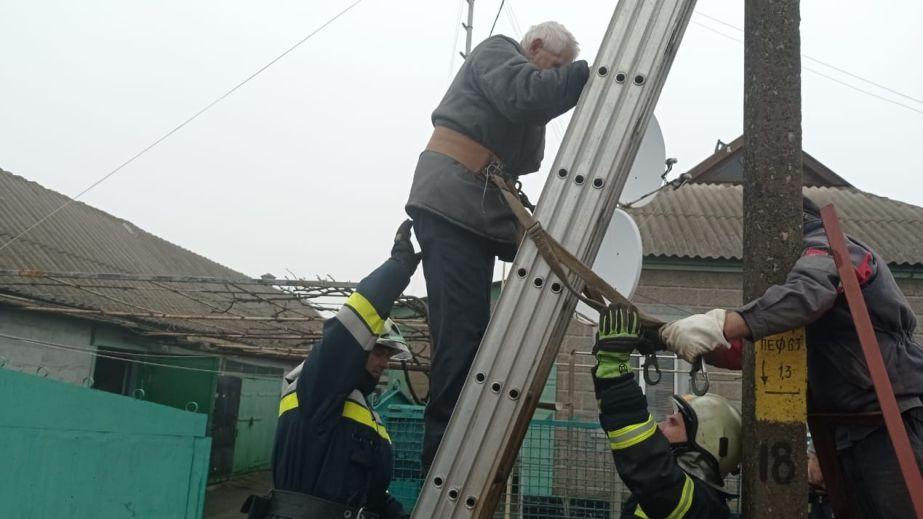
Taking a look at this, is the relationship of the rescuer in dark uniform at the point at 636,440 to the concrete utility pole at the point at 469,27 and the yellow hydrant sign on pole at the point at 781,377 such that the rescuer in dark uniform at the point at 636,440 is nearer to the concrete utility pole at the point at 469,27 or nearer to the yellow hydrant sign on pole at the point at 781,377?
the yellow hydrant sign on pole at the point at 781,377

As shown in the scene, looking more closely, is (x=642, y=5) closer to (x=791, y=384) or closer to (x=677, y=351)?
(x=677, y=351)

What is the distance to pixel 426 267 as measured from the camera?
2646 millimetres

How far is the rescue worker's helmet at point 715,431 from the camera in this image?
2779mm

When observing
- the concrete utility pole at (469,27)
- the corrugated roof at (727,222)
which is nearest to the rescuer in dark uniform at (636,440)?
the corrugated roof at (727,222)

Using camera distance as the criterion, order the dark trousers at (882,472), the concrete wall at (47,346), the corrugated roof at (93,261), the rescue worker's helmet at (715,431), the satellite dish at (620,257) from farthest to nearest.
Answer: the corrugated roof at (93,261)
the concrete wall at (47,346)
the satellite dish at (620,257)
the rescue worker's helmet at (715,431)
the dark trousers at (882,472)

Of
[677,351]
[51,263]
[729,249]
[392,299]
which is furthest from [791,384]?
[51,263]

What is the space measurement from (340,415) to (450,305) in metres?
0.80

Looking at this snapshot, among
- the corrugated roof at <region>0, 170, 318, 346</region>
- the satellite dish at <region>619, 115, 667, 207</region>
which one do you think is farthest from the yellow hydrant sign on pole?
the corrugated roof at <region>0, 170, 318, 346</region>

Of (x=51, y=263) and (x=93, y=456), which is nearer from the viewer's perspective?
(x=93, y=456)

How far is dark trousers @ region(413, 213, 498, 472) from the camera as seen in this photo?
2496 millimetres

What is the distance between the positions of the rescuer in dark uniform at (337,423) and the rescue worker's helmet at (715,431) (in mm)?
1209

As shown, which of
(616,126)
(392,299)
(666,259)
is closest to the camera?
(616,126)

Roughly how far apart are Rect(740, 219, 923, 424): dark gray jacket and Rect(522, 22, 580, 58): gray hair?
1012mm

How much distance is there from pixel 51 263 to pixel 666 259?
9.24 m
